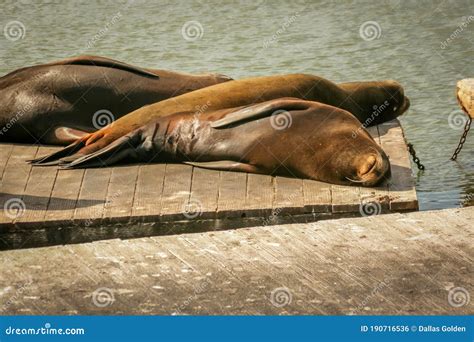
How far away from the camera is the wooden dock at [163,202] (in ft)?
25.3

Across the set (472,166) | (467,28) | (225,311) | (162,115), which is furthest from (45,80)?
(467,28)

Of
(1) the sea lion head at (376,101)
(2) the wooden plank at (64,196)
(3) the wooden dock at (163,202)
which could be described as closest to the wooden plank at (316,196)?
(3) the wooden dock at (163,202)

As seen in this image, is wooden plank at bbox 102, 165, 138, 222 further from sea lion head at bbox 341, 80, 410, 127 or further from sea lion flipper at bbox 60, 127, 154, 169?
sea lion head at bbox 341, 80, 410, 127

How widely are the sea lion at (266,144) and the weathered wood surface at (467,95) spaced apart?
159 centimetres

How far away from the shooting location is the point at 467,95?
987cm

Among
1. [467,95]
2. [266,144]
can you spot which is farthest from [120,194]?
[467,95]

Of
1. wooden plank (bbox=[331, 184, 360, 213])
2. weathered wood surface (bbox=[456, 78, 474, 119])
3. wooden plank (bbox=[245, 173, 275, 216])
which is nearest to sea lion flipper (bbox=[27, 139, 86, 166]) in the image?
wooden plank (bbox=[245, 173, 275, 216])

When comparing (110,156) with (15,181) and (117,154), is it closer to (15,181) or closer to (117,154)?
(117,154)

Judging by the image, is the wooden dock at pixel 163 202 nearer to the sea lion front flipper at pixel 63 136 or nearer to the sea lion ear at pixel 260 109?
the sea lion ear at pixel 260 109

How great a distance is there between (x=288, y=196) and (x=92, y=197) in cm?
124

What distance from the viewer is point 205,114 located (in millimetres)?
8984

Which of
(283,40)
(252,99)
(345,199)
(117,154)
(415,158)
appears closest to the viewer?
(345,199)

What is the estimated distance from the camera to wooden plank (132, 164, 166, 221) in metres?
7.77

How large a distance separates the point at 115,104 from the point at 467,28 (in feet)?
22.0
